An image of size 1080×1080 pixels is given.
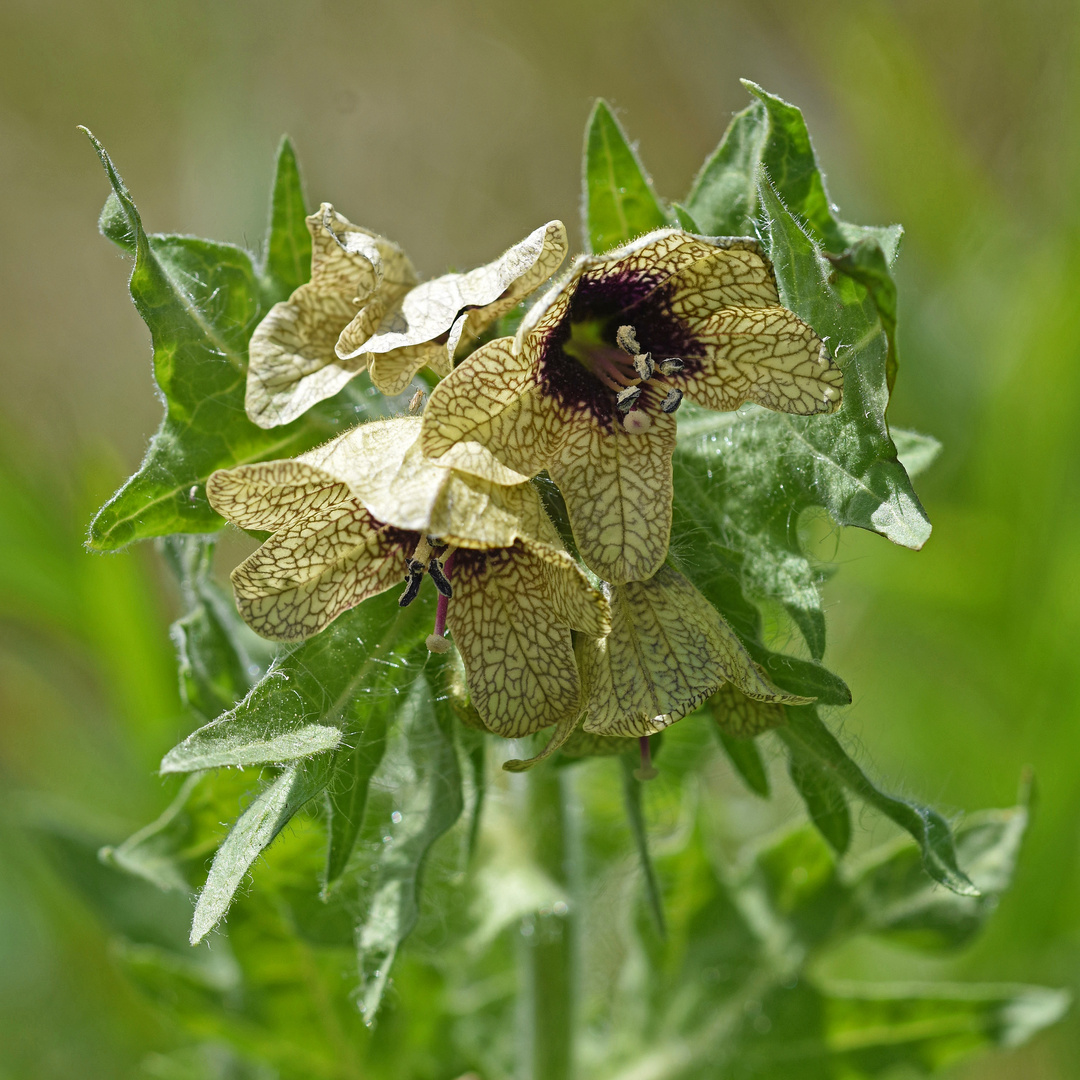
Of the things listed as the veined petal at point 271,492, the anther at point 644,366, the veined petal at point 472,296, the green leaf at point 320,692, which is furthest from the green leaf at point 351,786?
the anther at point 644,366

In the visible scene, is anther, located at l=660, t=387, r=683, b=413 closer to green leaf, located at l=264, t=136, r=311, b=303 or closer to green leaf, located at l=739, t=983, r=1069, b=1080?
green leaf, located at l=264, t=136, r=311, b=303

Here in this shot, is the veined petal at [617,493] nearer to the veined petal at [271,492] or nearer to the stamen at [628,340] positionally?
the stamen at [628,340]

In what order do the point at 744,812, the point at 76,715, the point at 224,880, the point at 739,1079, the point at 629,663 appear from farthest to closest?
the point at 76,715
the point at 744,812
the point at 739,1079
the point at 629,663
the point at 224,880

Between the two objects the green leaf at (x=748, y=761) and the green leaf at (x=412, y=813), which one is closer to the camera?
the green leaf at (x=412, y=813)

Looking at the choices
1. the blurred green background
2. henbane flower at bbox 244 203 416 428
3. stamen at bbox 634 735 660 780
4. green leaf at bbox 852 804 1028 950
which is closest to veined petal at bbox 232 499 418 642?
henbane flower at bbox 244 203 416 428

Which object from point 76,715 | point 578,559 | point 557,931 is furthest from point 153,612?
point 578,559

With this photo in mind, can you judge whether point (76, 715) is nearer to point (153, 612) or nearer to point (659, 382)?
point (153, 612)
